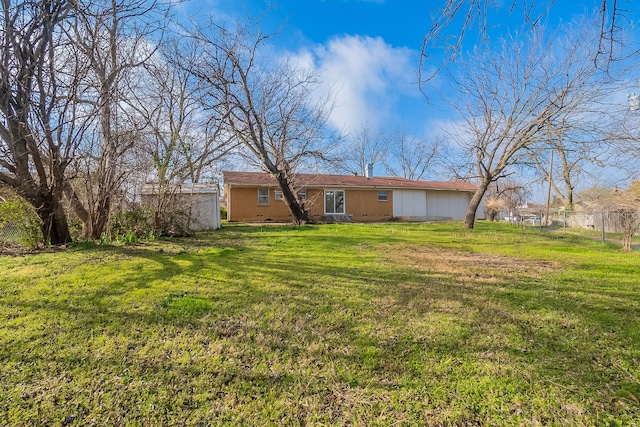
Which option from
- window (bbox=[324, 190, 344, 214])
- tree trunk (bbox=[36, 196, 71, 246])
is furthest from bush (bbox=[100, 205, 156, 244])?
window (bbox=[324, 190, 344, 214])

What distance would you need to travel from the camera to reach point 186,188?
1095 cm

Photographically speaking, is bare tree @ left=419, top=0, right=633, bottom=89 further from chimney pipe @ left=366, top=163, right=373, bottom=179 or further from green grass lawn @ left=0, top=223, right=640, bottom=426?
chimney pipe @ left=366, top=163, right=373, bottom=179

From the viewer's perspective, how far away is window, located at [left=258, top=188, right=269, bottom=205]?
18062 mm

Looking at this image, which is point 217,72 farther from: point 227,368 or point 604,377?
point 604,377

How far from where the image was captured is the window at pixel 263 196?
59.3ft

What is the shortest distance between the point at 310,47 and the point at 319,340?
383 inches

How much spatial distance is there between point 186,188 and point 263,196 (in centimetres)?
734

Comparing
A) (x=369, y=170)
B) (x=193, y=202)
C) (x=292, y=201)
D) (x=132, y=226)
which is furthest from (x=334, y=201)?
(x=132, y=226)

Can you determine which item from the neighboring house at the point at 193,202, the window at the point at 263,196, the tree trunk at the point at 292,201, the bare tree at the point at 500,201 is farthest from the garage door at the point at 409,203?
the neighboring house at the point at 193,202

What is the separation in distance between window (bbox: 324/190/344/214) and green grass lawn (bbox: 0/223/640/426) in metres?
14.3

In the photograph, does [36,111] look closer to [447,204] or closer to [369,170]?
[369,170]

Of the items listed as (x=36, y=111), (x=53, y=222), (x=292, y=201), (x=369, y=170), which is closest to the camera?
(x=36, y=111)

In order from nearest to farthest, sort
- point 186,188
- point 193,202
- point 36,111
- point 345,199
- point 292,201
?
point 36,111 → point 193,202 → point 186,188 → point 292,201 → point 345,199

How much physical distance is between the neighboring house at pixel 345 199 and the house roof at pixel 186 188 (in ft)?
15.0
